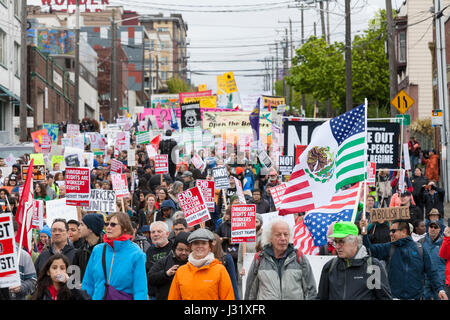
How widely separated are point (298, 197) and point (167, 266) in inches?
106

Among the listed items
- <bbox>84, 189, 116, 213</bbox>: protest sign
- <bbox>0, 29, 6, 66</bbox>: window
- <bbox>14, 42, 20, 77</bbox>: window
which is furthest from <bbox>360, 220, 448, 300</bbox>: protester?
<bbox>14, 42, 20, 77</bbox>: window

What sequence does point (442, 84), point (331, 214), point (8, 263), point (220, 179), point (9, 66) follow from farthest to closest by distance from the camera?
point (9, 66), point (442, 84), point (220, 179), point (331, 214), point (8, 263)

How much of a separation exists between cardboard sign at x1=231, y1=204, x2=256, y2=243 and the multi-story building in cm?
3165

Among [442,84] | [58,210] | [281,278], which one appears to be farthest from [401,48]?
[281,278]

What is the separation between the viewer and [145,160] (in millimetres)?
28484

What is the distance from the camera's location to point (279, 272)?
22.8 ft

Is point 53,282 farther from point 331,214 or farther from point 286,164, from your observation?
point 286,164

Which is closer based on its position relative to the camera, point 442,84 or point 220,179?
point 220,179

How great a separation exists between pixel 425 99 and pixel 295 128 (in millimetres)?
34574

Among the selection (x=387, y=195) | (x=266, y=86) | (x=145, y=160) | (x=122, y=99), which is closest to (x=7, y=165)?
(x=145, y=160)

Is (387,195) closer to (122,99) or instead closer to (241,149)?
(241,149)

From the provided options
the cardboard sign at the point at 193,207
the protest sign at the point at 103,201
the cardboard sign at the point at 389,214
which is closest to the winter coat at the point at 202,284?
the cardboard sign at the point at 389,214

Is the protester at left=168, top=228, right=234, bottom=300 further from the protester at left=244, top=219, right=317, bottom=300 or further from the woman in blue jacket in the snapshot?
the woman in blue jacket

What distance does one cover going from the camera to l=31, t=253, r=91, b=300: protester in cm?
680
